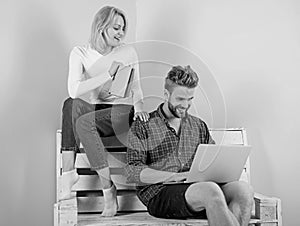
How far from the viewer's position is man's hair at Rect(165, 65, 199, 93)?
221 cm

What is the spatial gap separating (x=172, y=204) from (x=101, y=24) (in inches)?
32.9

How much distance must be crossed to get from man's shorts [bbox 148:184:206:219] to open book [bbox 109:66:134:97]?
1.52 feet

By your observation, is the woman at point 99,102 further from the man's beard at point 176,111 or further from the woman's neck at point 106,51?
the man's beard at point 176,111

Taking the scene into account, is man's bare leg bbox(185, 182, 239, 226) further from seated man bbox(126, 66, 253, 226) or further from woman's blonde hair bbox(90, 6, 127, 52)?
woman's blonde hair bbox(90, 6, 127, 52)

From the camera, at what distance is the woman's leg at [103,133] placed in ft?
7.08

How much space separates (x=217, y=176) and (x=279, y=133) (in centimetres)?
66

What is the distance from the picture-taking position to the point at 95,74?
90.3 inches

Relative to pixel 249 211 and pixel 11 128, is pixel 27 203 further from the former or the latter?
pixel 249 211

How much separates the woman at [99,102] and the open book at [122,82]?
0.02m

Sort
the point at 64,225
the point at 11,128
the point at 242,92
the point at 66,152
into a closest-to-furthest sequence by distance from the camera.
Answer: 1. the point at 64,225
2. the point at 66,152
3. the point at 11,128
4. the point at 242,92

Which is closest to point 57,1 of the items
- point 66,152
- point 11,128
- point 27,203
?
point 11,128

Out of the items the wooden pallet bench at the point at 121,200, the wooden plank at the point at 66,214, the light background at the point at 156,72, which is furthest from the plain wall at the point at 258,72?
the wooden plank at the point at 66,214

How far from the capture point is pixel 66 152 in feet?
7.22

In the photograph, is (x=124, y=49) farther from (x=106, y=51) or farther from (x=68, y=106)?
(x=68, y=106)
